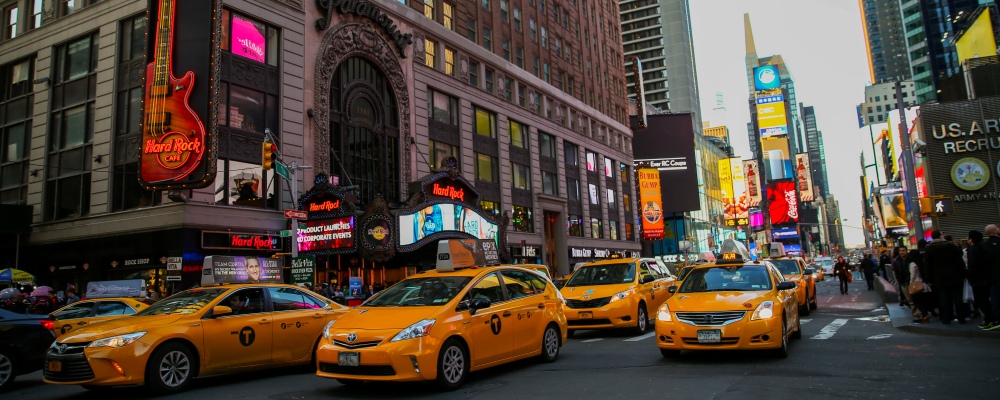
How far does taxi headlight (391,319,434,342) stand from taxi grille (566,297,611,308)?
22.7 feet

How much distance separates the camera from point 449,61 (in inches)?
1547

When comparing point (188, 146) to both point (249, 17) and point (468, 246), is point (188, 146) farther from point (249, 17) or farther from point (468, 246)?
point (468, 246)

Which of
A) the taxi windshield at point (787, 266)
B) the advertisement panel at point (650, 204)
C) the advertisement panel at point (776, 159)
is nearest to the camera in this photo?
the taxi windshield at point (787, 266)

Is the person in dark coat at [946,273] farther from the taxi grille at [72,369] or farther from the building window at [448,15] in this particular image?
the building window at [448,15]

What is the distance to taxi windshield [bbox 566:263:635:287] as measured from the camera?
15.8 metres

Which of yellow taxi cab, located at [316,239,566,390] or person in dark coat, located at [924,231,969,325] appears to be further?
person in dark coat, located at [924,231,969,325]

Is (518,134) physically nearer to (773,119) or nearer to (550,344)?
(550,344)

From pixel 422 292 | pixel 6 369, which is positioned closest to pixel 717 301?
pixel 422 292

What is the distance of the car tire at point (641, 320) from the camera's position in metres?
15.0

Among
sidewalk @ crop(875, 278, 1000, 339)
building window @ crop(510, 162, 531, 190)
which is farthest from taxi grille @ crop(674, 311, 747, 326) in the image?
building window @ crop(510, 162, 531, 190)

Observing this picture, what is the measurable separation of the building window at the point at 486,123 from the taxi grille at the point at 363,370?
33109 millimetres

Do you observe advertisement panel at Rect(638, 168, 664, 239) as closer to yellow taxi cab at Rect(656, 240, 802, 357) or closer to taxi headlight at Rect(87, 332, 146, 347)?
yellow taxi cab at Rect(656, 240, 802, 357)

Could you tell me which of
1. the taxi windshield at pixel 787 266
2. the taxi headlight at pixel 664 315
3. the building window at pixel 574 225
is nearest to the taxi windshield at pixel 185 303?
the taxi headlight at pixel 664 315

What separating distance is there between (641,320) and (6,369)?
11.9 meters
